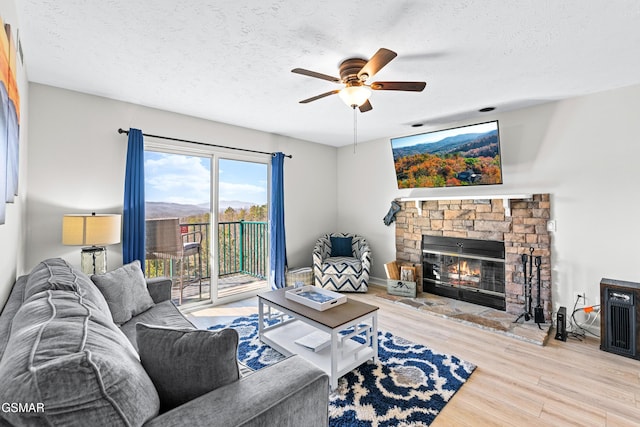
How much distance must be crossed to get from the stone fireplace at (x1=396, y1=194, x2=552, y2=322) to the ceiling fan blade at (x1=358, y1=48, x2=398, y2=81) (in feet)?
7.66

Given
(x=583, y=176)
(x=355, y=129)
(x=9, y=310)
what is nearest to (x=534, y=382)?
(x=583, y=176)

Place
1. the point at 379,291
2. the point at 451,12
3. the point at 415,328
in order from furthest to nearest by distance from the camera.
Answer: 1. the point at 379,291
2. the point at 415,328
3. the point at 451,12

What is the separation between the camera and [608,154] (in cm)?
283

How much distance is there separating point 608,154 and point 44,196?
17.7 feet

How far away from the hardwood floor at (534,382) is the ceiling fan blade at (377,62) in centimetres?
228

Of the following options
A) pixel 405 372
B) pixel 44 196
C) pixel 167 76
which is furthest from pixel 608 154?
pixel 44 196

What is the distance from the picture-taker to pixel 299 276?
4426 mm

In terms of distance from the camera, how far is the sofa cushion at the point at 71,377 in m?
0.64

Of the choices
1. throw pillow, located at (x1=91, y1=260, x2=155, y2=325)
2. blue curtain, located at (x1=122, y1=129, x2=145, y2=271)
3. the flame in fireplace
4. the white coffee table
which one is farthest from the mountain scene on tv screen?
throw pillow, located at (x1=91, y1=260, x2=155, y2=325)

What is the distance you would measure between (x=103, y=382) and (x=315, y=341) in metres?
1.98

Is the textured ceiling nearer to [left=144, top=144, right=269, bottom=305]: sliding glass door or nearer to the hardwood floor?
[left=144, top=144, right=269, bottom=305]: sliding glass door

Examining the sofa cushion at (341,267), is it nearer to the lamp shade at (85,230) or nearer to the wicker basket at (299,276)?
the wicker basket at (299,276)

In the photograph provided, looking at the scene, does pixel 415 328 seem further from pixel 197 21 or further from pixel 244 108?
pixel 197 21

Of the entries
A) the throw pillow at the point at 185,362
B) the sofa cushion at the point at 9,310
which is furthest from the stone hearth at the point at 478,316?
the sofa cushion at the point at 9,310
